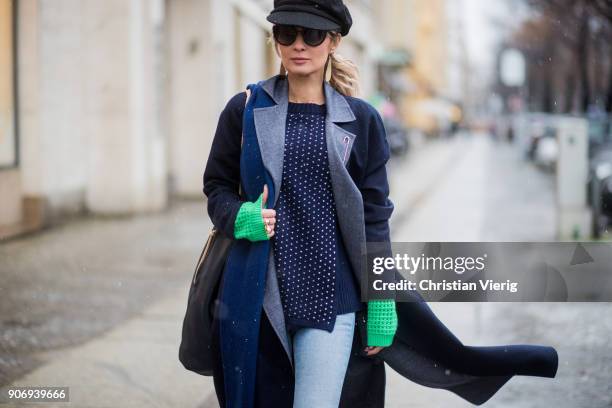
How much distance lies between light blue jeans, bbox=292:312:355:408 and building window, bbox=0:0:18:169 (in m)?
7.86

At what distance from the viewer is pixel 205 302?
2.74 metres

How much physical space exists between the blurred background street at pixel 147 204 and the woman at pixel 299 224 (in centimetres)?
176

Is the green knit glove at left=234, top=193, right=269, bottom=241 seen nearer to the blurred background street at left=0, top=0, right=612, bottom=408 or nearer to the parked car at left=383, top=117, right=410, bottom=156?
the blurred background street at left=0, top=0, right=612, bottom=408

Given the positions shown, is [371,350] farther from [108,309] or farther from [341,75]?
[108,309]

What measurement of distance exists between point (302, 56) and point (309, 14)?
0.43 ft

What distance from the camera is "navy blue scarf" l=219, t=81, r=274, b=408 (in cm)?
265

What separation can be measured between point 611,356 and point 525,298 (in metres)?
2.18

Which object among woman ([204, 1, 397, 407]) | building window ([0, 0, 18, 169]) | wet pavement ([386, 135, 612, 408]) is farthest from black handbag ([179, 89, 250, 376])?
building window ([0, 0, 18, 169])

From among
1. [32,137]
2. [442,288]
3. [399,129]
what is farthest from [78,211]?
[399,129]

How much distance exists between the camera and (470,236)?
10.6m

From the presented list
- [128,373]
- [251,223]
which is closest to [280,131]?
[251,223]

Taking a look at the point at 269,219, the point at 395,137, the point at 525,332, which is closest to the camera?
the point at 269,219

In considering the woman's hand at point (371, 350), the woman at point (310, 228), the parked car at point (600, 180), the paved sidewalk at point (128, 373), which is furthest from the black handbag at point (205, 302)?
the parked car at point (600, 180)

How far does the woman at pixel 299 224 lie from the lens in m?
2.65
